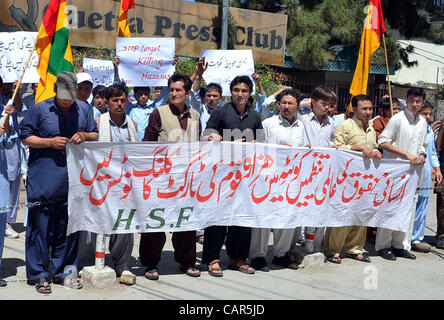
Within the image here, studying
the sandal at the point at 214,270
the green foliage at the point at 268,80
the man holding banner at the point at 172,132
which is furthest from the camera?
the green foliage at the point at 268,80

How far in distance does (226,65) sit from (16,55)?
2793 mm

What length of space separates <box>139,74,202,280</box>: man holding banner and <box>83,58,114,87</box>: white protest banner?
330cm

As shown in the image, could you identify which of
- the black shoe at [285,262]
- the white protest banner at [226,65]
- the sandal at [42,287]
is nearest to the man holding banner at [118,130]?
the sandal at [42,287]

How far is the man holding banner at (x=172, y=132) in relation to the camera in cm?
551

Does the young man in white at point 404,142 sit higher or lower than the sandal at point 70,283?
higher

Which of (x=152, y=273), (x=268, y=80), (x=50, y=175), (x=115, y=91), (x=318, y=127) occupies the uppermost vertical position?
(x=268, y=80)

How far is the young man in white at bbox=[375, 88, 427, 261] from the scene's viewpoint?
6.75m

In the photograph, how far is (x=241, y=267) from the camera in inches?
230

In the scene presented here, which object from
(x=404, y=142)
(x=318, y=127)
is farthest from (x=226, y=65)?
(x=404, y=142)

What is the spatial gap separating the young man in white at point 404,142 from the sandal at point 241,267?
74.7 inches

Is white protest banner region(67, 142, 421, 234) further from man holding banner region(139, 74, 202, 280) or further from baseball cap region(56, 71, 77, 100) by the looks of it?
baseball cap region(56, 71, 77, 100)

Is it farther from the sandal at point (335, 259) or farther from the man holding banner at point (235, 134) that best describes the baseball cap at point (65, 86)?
the sandal at point (335, 259)

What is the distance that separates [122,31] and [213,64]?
53.0 inches

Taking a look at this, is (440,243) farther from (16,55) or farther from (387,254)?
(16,55)
